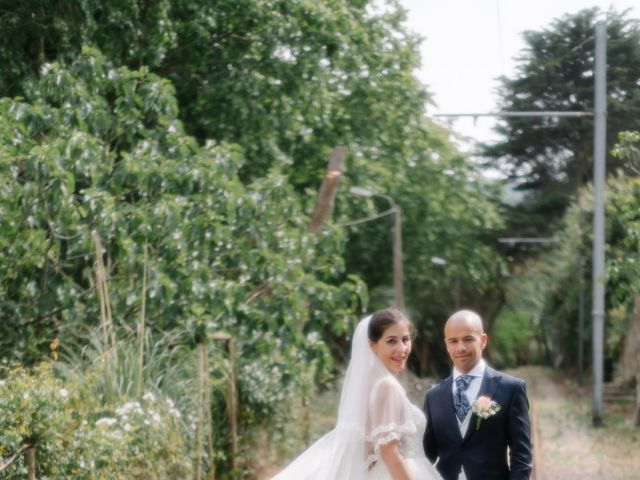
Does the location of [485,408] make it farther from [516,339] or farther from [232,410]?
[516,339]

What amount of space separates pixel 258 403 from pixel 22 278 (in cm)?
483

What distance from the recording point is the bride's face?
245 inches

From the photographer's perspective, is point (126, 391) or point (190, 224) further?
point (190, 224)

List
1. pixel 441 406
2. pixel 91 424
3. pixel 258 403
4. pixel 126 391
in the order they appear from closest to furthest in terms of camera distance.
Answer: pixel 441 406 → pixel 91 424 → pixel 126 391 → pixel 258 403

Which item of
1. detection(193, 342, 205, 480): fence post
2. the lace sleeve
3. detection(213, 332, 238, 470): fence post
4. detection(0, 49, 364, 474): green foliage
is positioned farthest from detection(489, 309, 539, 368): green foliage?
the lace sleeve

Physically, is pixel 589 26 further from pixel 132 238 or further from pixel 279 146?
pixel 132 238

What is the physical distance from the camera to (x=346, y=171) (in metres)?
28.4

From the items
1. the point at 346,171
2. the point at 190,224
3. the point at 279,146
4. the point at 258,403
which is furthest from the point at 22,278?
the point at 346,171

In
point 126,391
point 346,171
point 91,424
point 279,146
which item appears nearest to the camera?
point 91,424

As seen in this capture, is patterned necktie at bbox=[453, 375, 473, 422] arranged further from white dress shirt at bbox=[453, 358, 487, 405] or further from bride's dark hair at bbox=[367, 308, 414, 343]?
bride's dark hair at bbox=[367, 308, 414, 343]

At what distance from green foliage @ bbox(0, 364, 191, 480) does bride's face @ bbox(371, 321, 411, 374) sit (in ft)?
11.4

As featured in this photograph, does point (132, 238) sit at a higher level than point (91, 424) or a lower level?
higher

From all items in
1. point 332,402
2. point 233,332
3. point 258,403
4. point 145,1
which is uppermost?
point 145,1

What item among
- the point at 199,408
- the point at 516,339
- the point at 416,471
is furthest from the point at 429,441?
the point at 516,339
